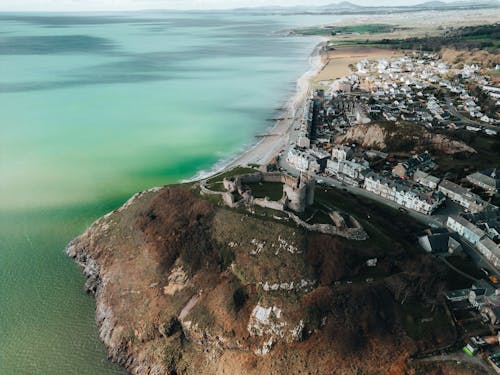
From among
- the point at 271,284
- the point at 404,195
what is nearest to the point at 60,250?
the point at 271,284

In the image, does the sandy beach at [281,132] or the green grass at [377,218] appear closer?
the green grass at [377,218]

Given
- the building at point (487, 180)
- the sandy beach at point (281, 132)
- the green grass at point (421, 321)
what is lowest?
the sandy beach at point (281, 132)

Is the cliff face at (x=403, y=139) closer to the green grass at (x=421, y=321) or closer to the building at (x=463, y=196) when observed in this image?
the building at (x=463, y=196)

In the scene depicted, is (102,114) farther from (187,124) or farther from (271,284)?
(271,284)

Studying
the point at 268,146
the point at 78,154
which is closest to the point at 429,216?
the point at 268,146

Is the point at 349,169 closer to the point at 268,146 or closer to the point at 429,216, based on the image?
the point at 429,216

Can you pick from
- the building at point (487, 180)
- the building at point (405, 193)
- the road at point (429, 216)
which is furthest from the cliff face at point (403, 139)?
the road at point (429, 216)

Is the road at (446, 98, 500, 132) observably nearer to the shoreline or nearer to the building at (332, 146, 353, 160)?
the building at (332, 146, 353, 160)
